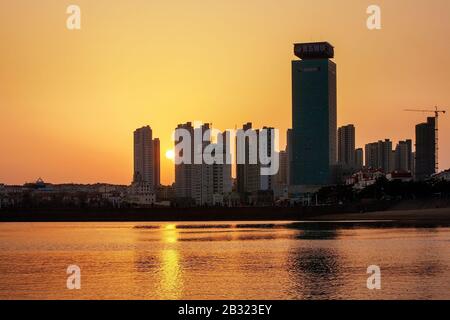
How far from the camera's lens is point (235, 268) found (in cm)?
6128

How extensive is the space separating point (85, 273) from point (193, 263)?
10598mm

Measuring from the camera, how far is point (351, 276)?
54.6m

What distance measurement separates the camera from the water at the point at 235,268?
47.5m

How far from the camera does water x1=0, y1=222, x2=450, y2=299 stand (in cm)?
4753
